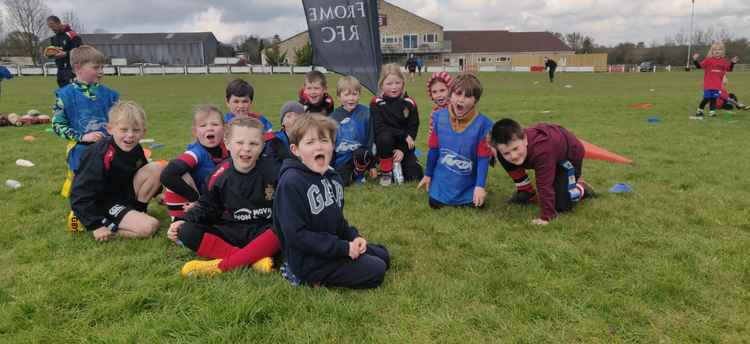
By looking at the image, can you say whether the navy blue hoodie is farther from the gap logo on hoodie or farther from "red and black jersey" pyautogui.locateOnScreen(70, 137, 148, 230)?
"red and black jersey" pyautogui.locateOnScreen(70, 137, 148, 230)

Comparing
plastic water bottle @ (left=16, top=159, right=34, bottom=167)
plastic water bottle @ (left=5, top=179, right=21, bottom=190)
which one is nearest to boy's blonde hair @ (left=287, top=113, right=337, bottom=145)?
plastic water bottle @ (left=5, top=179, right=21, bottom=190)

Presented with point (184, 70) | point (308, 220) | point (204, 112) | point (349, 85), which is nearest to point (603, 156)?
point (349, 85)

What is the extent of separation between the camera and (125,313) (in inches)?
111

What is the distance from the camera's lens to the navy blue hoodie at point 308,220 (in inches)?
114

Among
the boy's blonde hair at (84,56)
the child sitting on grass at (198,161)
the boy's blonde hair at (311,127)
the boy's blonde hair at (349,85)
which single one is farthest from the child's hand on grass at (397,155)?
the boy's blonde hair at (84,56)

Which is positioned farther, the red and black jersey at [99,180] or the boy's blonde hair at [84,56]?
the boy's blonde hair at [84,56]

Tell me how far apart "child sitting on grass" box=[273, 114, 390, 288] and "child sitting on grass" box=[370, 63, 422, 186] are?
9.45 ft

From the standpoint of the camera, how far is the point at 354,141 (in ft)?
20.5

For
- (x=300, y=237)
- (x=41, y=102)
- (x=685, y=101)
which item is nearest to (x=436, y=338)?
(x=300, y=237)

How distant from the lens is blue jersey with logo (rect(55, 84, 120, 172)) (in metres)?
4.90

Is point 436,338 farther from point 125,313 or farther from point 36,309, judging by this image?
point 36,309

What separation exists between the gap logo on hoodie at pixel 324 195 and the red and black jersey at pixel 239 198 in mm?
644

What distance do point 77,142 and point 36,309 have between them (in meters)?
2.63

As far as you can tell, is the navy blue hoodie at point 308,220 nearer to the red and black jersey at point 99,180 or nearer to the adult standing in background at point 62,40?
the red and black jersey at point 99,180
